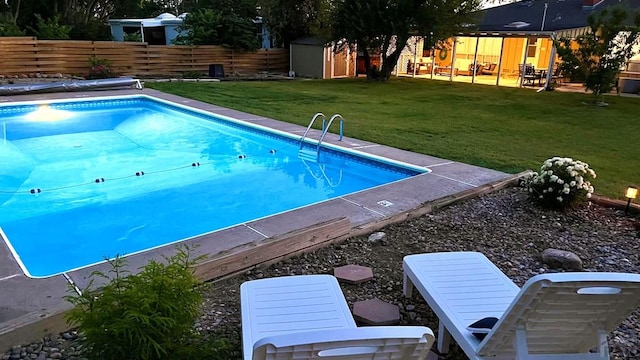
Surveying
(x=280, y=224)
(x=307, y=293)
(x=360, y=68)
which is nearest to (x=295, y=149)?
(x=280, y=224)

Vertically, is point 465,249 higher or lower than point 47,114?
higher

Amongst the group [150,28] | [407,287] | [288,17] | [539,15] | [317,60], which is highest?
[539,15]

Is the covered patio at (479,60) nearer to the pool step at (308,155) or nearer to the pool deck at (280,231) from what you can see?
the pool step at (308,155)

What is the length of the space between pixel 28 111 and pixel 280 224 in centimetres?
1062

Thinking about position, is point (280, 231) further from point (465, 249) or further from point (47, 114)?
point (47, 114)

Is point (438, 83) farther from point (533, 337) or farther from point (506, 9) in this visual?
point (533, 337)

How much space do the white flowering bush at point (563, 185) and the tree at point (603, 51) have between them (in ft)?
33.0

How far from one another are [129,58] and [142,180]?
12.5 metres

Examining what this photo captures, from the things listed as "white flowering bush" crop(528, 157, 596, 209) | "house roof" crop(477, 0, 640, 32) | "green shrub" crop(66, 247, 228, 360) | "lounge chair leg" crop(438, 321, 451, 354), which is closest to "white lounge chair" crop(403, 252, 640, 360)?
"lounge chair leg" crop(438, 321, 451, 354)

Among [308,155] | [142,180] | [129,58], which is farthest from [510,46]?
[142,180]

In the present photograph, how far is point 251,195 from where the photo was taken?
6871 millimetres

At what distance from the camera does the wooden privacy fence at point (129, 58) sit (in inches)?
617

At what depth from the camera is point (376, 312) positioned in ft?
9.71

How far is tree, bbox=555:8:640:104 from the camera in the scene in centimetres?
1288
